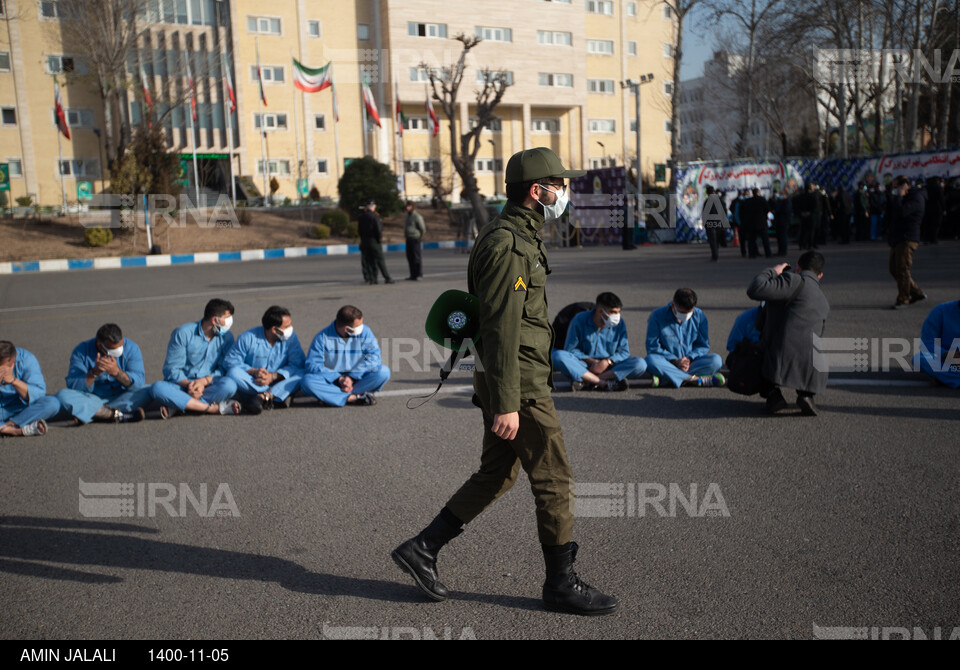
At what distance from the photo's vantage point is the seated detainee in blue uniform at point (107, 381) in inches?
290

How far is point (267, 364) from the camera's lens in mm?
8211

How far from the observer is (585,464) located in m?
5.84

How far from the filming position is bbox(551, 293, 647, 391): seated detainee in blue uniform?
27.3 ft

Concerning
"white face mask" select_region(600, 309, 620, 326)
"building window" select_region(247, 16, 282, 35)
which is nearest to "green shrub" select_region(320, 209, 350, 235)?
"building window" select_region(247, 16, 282, 35)

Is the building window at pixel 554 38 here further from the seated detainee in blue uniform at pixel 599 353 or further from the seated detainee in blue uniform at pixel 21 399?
the seated detainee in blue uniform at pixel 21 399

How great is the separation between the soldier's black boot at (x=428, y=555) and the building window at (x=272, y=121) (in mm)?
50973

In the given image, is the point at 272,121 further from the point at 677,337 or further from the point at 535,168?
the point at 535,168

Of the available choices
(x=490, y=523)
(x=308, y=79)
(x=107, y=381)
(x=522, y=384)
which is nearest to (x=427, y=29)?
(x=308, y=79)

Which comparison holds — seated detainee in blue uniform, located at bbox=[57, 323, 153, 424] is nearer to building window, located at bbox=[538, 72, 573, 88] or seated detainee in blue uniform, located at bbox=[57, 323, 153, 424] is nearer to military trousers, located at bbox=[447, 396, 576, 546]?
military trousers, located at bbox=[447, 396, 576, 546]

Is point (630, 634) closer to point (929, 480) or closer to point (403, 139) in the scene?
point (929, 480)

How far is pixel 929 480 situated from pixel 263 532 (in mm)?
4237

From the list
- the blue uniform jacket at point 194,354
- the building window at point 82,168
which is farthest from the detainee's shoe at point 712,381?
the building window at point 82,168

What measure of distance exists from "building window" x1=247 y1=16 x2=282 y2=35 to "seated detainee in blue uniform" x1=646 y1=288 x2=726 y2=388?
4914cm
